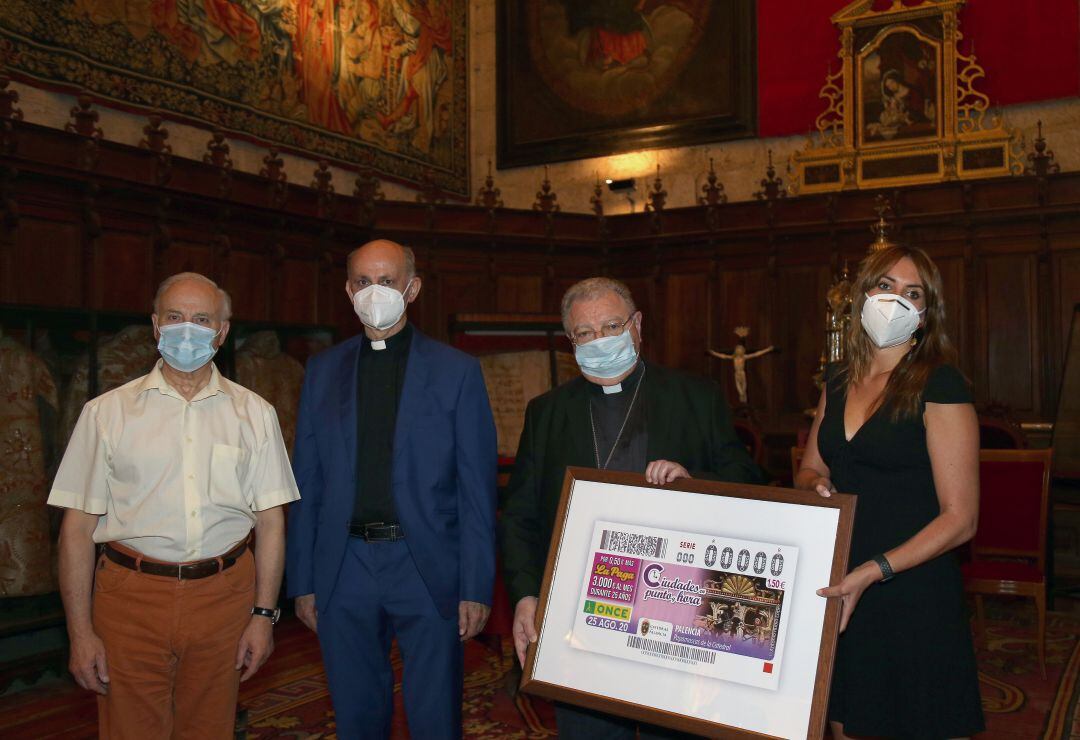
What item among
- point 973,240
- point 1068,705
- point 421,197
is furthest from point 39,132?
point 973,240

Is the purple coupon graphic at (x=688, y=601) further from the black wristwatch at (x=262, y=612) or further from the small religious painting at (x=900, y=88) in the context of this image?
the small religious painting at (x=900, y=88)

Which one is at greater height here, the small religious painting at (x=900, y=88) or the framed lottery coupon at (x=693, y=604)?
the small religious painting at (x=900, y=88)

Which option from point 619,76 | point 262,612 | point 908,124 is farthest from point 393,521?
point 619,76

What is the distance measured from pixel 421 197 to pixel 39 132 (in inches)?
202

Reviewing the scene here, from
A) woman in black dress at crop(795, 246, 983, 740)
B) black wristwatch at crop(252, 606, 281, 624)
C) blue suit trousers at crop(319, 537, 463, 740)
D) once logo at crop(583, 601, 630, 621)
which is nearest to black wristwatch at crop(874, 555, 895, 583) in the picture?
woman in black dress at crop(795, 246, 983, 740)

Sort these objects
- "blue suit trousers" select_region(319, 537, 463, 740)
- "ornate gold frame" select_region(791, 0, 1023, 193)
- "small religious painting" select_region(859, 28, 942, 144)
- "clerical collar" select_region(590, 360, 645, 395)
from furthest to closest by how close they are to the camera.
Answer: "small religious painting" select_region(859, 28, 942, 144)
"ornate gold frame" select_region(791, 0, 1023, 193)
"blue suit trousers" select_region(319, 537, 463, 740)
"clerical collar" select_region(590, 360, 645, 395)

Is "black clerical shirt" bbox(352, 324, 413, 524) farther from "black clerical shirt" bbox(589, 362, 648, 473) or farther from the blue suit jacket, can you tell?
"black clerical shirt" bbox(589, 362, 648, 473)

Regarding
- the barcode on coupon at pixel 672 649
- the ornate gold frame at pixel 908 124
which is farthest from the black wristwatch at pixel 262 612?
the ornate gold frame at pixel 908 124

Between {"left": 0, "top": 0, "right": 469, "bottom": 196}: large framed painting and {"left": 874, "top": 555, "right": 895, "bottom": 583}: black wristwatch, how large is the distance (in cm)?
789

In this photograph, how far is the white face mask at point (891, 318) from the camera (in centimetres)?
244

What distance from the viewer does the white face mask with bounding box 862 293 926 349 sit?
2.44 metres

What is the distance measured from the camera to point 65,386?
16.9 feet

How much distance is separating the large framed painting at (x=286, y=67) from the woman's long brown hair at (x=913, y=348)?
7476 mm

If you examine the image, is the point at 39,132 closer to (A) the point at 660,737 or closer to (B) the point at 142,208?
(B) the point at 142,208
